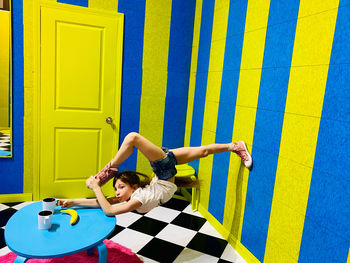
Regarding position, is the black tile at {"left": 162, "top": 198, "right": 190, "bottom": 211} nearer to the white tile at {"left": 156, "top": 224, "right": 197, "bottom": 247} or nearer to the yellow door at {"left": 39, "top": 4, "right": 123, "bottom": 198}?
the white tile at {"left": 156, "top": 224, "right": 197, "bottom": 247}

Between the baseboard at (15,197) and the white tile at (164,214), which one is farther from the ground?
the baseboard at (15,197)

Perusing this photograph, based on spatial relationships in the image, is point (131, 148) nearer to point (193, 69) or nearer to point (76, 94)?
point (76, 94)

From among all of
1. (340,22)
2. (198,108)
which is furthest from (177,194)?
(340,22)

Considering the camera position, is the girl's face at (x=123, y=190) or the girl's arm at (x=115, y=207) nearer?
the girl's arm at (x=115, y=207)

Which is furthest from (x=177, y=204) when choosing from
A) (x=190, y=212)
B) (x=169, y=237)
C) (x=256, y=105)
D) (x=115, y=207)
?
(x=256, y=105)

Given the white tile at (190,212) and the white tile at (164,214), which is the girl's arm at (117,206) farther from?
the white tile at (190,212)

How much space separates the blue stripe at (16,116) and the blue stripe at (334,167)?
287 cm

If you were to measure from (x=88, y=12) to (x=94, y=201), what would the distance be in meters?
2.10

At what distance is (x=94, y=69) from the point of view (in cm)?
315

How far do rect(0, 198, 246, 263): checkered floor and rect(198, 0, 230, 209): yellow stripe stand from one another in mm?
331

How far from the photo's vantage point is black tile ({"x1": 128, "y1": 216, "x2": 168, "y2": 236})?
Answer: 2669 mm

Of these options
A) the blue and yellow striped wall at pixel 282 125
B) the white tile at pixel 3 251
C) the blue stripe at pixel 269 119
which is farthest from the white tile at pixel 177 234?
the white tile at pixel 3 251

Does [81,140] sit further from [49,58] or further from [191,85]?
[191,85]

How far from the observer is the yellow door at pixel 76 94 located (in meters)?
3.01
